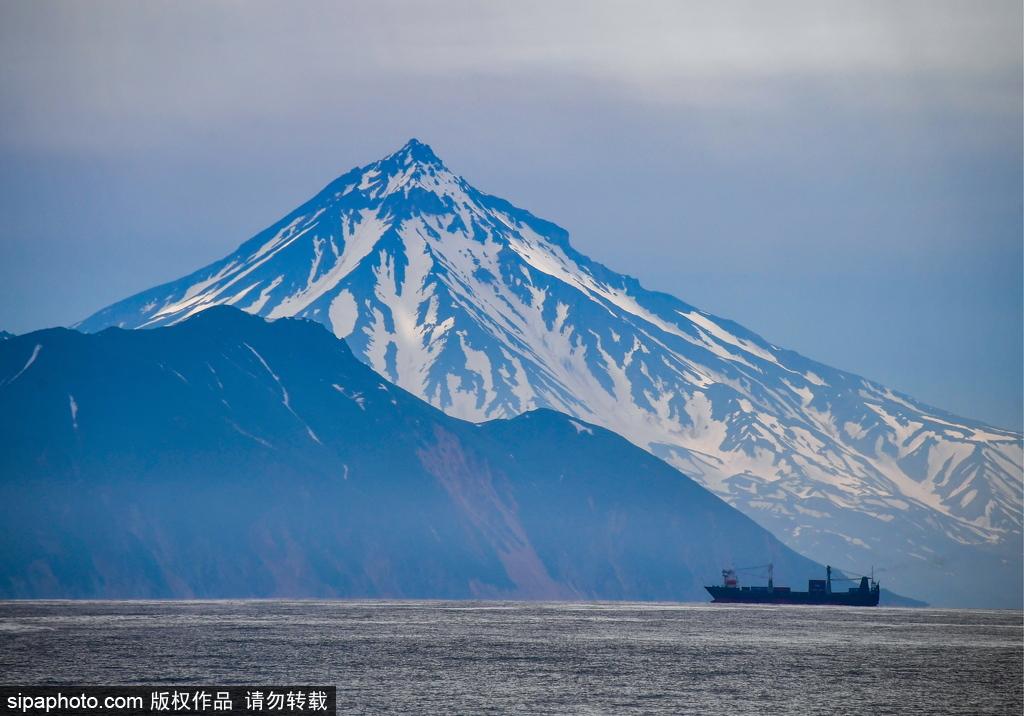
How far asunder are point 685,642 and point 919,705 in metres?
53.9

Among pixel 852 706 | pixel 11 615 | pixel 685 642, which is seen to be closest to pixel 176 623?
pixel 11 615

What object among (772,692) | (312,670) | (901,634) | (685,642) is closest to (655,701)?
(772,692)

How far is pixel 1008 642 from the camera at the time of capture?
180m

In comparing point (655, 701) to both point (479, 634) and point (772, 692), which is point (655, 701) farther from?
point (479, 634)

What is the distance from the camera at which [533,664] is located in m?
129

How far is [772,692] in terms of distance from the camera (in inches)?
4456

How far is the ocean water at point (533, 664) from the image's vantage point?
348 feet

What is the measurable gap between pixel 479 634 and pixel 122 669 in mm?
56665

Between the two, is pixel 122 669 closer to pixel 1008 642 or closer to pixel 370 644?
pixel 370 644

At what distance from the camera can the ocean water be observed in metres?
106

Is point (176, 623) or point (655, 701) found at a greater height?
point (176, 623)

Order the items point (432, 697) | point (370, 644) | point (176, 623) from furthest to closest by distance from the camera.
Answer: point (176, 623)
point (370, 644)
point (432, 697)

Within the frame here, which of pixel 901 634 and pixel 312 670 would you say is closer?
pixel 312 670

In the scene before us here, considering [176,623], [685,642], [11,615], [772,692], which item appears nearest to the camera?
[772,692]
